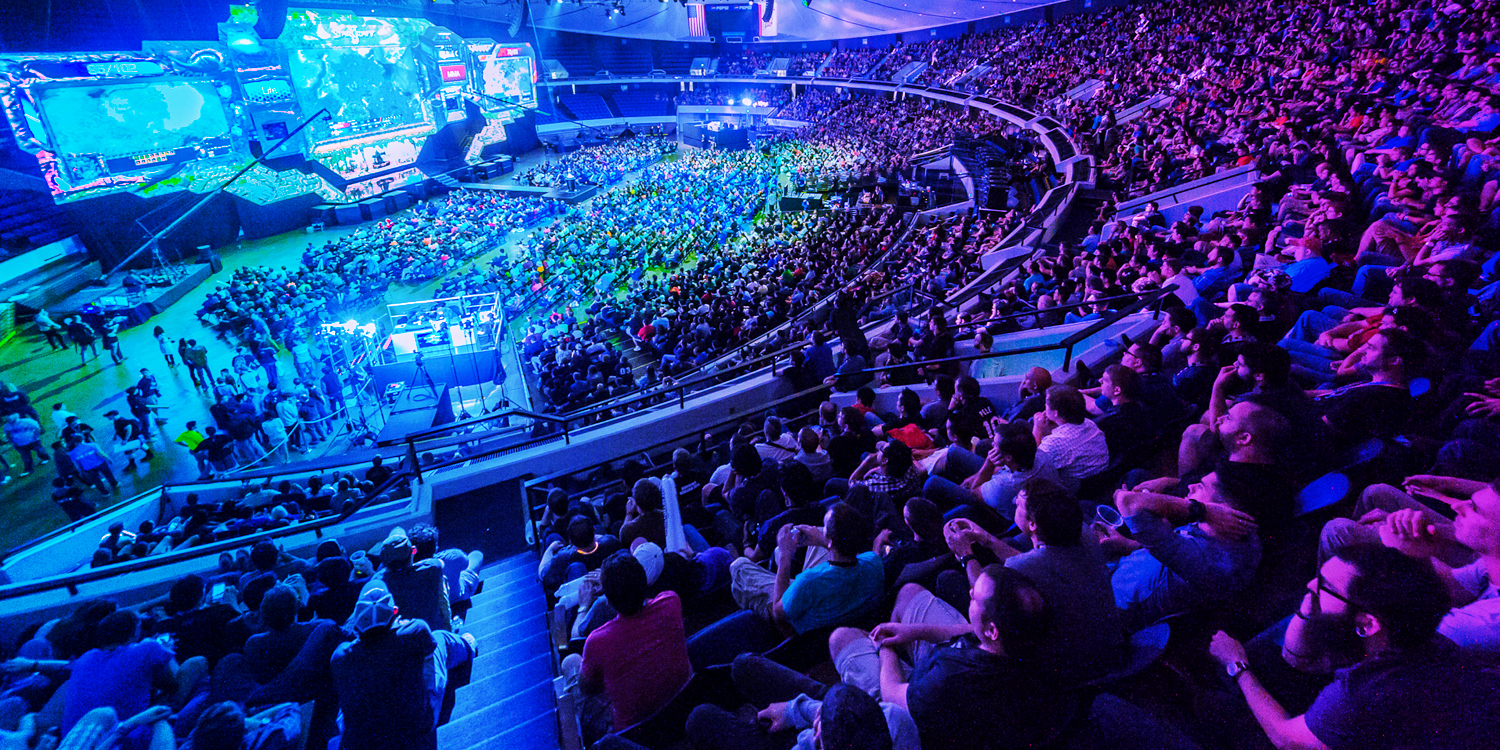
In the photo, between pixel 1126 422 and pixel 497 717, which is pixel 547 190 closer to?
pixel 497 717

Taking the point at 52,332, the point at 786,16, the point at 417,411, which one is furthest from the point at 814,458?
the point at 786,16

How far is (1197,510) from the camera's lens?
2324 mm

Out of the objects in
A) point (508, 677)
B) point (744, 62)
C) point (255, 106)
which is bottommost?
point (508, 677)

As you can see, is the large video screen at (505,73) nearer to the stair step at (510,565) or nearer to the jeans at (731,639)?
the stair step at (510,565)

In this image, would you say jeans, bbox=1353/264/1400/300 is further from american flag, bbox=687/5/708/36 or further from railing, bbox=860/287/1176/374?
american flag, bbox=687/5/708/36

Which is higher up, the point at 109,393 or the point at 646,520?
the point at 646,520

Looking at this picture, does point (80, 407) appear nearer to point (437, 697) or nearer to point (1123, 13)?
point (437, 697)

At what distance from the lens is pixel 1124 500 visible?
8.18 ft

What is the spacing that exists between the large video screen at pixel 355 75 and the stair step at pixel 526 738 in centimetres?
2896

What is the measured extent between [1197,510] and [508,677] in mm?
3534

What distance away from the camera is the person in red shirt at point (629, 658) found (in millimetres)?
2373

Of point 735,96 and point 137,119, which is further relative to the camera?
point 735,96

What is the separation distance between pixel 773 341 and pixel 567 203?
21497mm

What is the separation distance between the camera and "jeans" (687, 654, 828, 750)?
2.09 m
